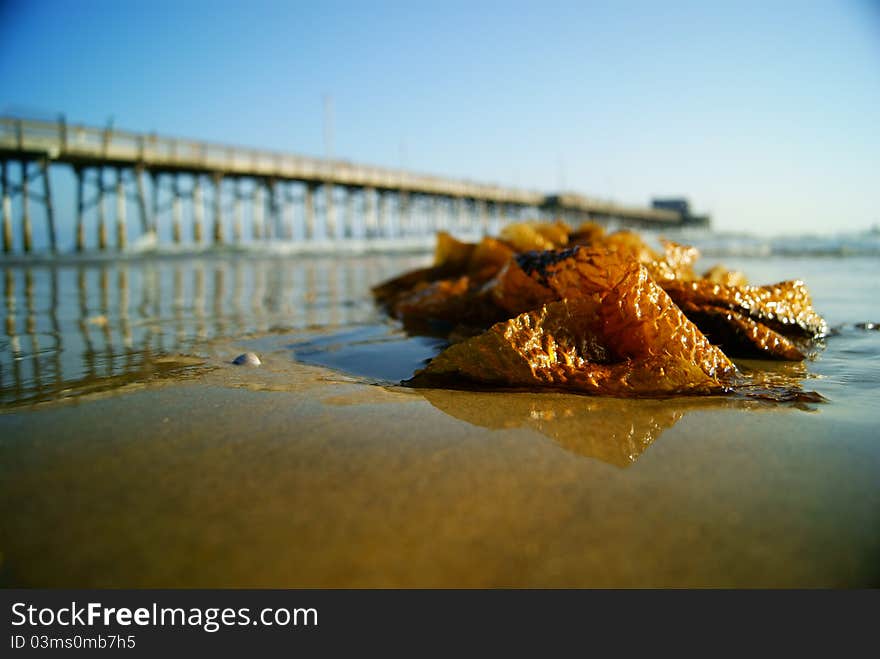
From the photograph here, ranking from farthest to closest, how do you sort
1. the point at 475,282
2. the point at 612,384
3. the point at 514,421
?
1. the point at 475,282
2. the point at 612,384
3. the point at 514,421

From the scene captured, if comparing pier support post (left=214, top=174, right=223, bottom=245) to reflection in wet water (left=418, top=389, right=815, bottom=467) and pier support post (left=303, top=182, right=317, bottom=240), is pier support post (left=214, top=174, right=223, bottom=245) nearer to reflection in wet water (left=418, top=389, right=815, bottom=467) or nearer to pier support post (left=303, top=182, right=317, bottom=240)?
pier support post (left=303, top=182, right=317, bottom=240)

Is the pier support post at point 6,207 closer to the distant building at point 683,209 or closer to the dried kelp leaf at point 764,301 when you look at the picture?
the dried kelp leaf at point 764,301

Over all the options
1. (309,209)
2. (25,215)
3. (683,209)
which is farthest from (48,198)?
(683,209)

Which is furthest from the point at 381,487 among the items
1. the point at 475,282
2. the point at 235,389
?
the point at 475,282

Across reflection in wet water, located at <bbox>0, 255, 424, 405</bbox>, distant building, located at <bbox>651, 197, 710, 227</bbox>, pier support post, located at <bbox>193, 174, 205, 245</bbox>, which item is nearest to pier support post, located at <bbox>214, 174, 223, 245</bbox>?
pier support post, located at <bbox>193, 174, 205, 245</bbox>

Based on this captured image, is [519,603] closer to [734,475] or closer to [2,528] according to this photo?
[734,475]

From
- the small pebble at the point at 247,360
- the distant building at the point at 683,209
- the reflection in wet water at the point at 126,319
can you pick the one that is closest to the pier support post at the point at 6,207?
the reflection in wet water at the point at 126,319
